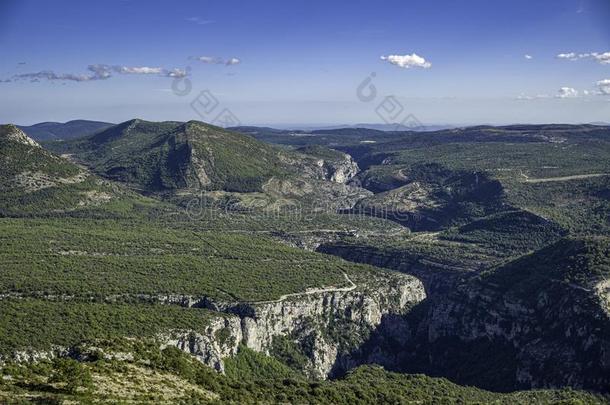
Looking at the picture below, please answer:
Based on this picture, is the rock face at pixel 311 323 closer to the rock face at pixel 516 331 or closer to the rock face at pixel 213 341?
the rock face at pixel 213 341

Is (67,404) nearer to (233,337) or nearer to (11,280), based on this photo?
(233,337)

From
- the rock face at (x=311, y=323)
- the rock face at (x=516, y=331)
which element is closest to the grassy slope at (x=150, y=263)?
the rock face at (x=311, y=323)

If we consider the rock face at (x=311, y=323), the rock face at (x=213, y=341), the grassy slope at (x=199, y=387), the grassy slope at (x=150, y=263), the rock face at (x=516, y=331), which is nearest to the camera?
the grassy slope at (x=199, y=387)

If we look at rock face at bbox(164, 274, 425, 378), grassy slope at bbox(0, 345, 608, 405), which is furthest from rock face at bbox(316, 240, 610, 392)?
grassy slope at bbox(0, 345, 608, 405)

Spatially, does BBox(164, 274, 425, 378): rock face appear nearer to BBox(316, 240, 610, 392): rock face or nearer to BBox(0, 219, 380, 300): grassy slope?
BBox(316, 240, 610, 392): rock face

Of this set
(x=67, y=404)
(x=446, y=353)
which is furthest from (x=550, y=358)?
(x=67, y=404)

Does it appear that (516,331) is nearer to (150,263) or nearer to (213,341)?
(213,341)

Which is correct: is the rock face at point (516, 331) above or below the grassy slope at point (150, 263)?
below

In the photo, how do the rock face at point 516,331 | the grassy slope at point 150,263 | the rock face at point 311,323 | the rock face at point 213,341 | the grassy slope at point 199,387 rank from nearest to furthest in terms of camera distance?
the grassy slope at point 199,387
the rock face at point 213,341
the rock face at point 516,331
the rock face at point 311,323
the grassy slope at point 150,263

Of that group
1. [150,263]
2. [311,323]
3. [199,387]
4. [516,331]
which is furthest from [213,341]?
[516,331]

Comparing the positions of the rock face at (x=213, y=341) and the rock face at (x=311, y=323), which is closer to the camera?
the rock face at (x=213, y=341)
